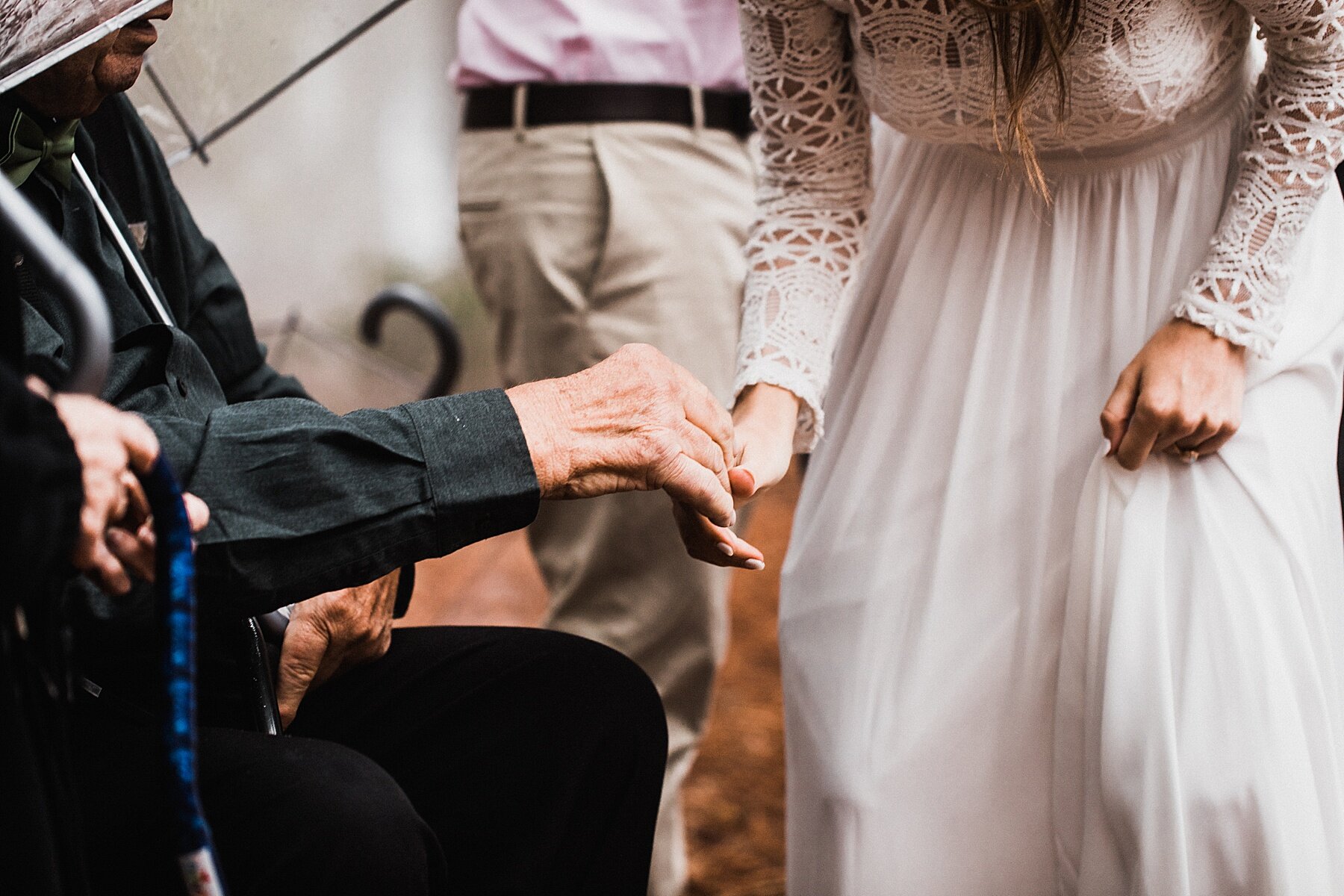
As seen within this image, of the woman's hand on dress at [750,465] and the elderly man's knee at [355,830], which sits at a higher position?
the woman's hand on dress at [750,465]

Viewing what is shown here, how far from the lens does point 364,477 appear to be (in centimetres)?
113

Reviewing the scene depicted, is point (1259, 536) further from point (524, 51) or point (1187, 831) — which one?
point (524, 51)

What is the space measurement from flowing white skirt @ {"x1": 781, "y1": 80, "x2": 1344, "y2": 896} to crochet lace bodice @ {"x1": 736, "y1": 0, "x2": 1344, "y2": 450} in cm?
9

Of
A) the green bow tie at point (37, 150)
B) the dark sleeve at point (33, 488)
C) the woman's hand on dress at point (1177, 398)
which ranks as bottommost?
the woman's hand on dress at point (1177, 398)

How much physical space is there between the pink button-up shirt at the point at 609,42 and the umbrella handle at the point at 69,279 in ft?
5.65

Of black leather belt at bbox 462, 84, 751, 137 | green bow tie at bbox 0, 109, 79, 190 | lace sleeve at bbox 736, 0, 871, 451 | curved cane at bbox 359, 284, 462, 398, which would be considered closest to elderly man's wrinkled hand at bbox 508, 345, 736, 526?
lace sleeve at bbox 736, 0, 871, 451

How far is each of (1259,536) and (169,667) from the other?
109 centimetres

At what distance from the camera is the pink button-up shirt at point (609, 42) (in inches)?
94.5

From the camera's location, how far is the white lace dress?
51.3 inches

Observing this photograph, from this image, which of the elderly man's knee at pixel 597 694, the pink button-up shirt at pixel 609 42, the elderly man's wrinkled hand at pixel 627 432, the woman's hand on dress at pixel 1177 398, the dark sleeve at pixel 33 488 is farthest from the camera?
the pink button-up shirt at pixel 609 42

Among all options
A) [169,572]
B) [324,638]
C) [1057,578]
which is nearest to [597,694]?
[324,638]

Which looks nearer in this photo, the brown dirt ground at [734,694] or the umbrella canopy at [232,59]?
the umbrella canopy at [232,59]

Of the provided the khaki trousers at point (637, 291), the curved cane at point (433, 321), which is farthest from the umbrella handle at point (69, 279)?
the curved cane at point (433, 321)

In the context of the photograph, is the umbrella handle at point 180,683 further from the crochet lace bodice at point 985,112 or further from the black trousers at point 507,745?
the crochet lace bodice at point 985,112
